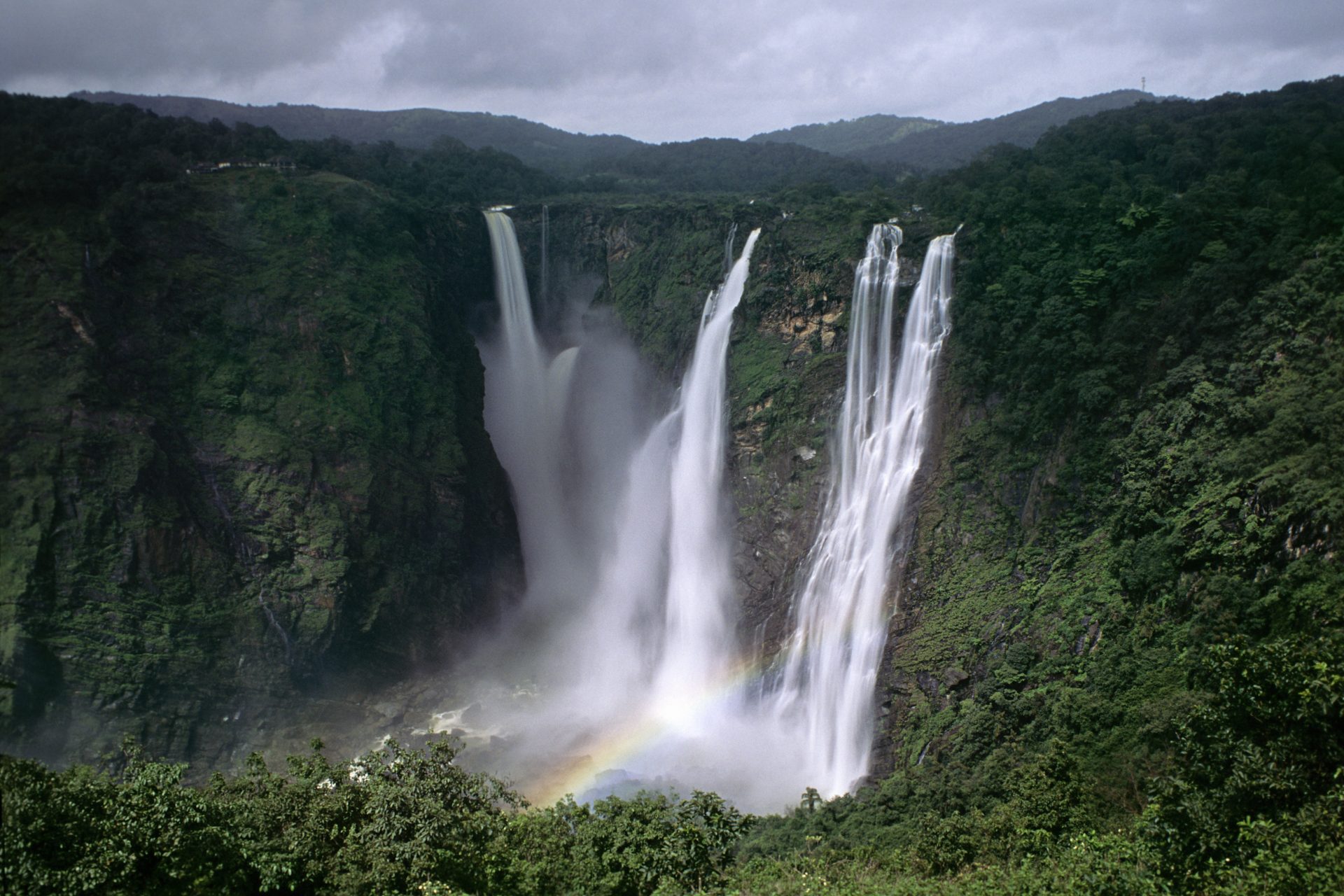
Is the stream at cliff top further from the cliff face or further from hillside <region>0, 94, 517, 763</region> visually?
the cliff face

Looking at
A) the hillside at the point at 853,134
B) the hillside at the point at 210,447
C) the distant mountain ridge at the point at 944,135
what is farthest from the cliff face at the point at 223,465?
the hillside at the point at 853,134

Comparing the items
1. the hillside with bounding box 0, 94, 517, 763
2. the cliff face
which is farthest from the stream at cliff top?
the cliff face

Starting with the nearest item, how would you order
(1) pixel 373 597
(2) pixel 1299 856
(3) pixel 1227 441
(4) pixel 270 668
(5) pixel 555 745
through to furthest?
(2) pixel 1299 856 → (3) pixel 1227 441 → (5) pixel 555 745 → (4) pixel 270 668 → (1) pixel 373 597

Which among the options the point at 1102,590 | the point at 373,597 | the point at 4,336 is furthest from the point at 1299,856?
the point at 4,336

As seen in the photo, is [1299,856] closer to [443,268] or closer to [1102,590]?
[1102,590]

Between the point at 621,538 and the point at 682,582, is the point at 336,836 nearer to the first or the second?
the point at 682,582

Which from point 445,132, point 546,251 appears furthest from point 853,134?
point 546,251
